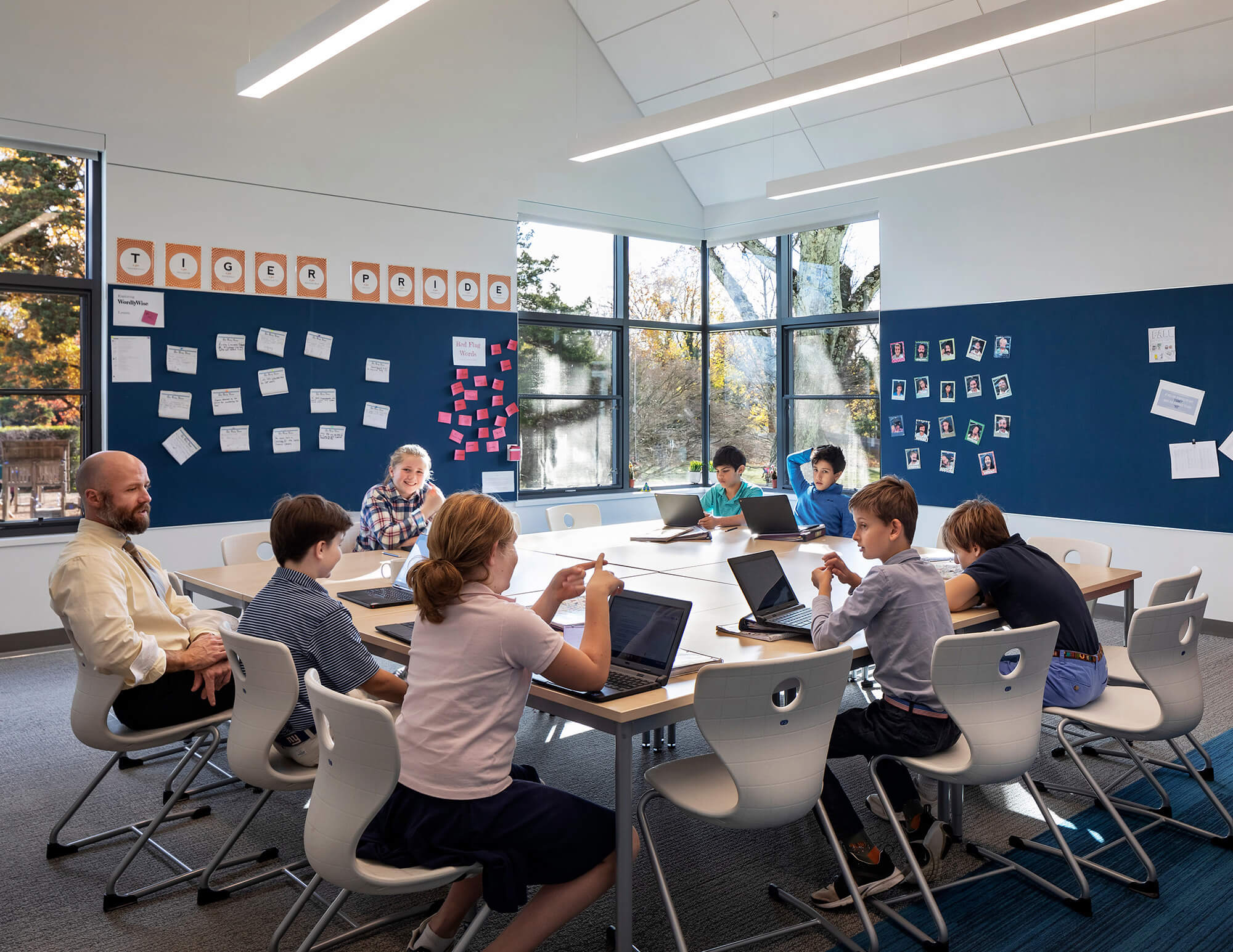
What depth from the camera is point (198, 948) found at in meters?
2.39

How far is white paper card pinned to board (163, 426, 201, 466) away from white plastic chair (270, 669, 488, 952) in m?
3.94

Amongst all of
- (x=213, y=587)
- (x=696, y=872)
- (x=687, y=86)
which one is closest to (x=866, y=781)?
(x=696, y=872)

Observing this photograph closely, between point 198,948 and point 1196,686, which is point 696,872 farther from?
point 1196,686

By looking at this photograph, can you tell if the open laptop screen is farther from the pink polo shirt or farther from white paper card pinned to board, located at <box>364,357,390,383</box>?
white paper card pinned to board, located at <box>364,357,390,383</box>

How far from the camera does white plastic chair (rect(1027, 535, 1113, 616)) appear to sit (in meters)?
4.00

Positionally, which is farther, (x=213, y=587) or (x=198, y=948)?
(x=213, y=587)

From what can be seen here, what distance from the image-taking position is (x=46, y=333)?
17.0 ft

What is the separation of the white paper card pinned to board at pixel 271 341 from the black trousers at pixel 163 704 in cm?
335

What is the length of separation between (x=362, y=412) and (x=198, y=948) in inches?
162

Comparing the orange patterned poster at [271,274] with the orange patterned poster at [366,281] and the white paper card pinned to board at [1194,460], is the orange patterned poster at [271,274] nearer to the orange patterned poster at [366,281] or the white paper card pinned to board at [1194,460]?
the orange patterned poster at [366,281]

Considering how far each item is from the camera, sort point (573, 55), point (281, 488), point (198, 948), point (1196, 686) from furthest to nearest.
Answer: point (573, 55) < point (281, 488) < point (1196, 686) < point (198, 948)

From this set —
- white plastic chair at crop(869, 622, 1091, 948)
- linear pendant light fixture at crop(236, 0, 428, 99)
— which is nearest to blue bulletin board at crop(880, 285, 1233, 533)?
white plastic chair at crop(869, 622, 1091, 948)

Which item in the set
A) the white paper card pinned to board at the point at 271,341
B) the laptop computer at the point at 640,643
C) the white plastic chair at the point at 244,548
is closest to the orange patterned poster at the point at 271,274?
the white paper card pinned to board at the point at 271,341

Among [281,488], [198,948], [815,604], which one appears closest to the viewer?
[198,948]
